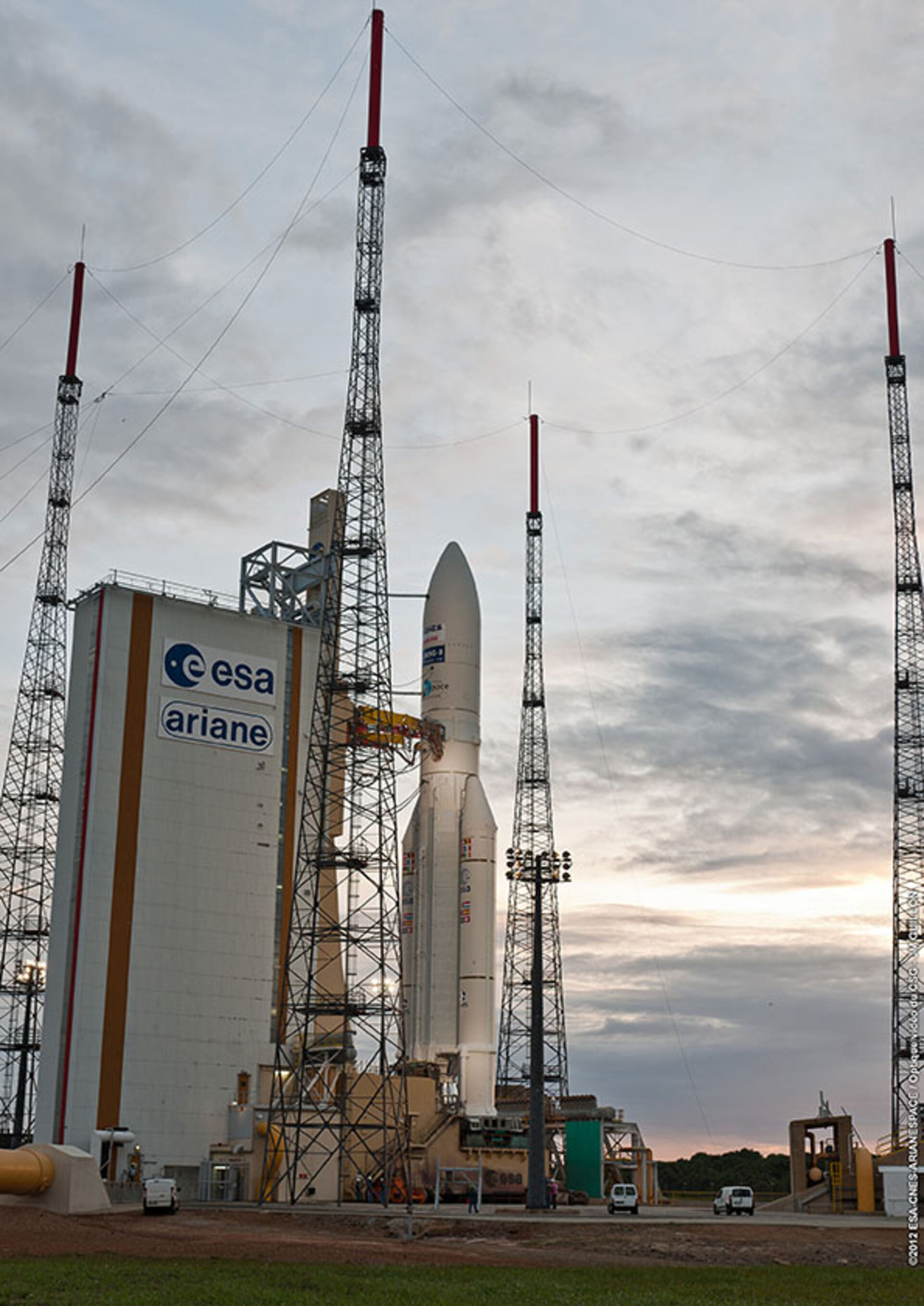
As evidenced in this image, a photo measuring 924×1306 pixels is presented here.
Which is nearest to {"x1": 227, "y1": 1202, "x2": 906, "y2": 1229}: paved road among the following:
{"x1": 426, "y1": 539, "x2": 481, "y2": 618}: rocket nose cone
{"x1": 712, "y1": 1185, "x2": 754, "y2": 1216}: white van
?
{"x1": 712, "y1": 1185, "x2": 754, "y2": 1216}: white van

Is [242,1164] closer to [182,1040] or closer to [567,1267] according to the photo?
[182,1040]

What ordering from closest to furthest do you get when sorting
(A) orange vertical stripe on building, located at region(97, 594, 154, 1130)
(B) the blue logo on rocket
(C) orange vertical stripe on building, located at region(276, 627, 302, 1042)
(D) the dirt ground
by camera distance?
(D) the dirt ground, (A) orange vertical stripe on building, located at region(97, 594, 154, 1130), (B) the blue logo on rocket, (C) orange vertical stripe on building, located at region(276, 627, 302, 1042)

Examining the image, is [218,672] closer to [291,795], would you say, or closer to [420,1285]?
[291,795]

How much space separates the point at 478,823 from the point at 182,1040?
60.1ft

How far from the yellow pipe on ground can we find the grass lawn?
1522 centimetres

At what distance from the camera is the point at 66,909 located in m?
67.2

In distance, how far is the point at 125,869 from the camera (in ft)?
222

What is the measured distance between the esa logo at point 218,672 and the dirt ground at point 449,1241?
95.4ft

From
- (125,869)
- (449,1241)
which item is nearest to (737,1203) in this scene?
(449,1241)

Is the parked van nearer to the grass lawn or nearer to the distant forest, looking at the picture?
the grass lawn

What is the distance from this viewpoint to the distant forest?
118125 millimetres

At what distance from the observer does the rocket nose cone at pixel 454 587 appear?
79562 millimetres

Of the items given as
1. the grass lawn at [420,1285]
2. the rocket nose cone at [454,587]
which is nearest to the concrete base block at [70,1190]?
the grass lawn at [420,1285]

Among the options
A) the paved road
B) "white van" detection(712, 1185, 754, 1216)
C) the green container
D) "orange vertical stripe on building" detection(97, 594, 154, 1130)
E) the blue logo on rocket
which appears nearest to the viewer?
the paved road
